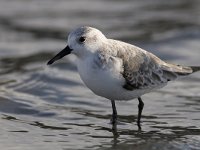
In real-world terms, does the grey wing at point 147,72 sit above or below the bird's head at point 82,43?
below

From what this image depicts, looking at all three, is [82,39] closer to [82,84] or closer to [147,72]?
[147,72]

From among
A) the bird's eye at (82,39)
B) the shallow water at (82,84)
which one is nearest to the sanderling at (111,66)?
the bird's eye at (82,39)

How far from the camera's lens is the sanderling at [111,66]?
7.78 meters

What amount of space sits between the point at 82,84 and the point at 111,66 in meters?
2.97

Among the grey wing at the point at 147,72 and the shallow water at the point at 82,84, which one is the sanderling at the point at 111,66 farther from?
the shallow water at the point at 82,84

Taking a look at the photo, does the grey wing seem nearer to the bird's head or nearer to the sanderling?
the sanderling

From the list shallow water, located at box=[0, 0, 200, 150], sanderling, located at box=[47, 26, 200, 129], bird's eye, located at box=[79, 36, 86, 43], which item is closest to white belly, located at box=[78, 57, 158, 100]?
sanderling, located at box=[47, 26, 200, 129]

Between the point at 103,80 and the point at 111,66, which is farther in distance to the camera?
the point at 111,66

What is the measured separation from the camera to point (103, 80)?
25.3 feet

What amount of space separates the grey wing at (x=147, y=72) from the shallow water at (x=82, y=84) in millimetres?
595

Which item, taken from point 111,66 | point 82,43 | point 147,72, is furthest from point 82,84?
point 111,66

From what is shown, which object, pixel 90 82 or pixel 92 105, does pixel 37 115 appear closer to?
pixel 92 105

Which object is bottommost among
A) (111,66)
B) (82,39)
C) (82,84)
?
(111,66)

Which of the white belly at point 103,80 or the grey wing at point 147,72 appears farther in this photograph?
the grey wing at point 147,72
